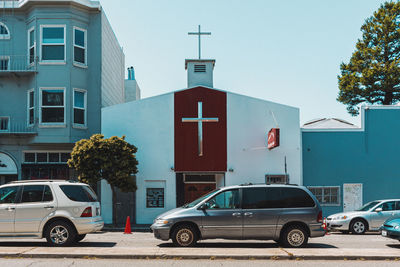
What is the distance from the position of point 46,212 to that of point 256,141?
1341 centimetres

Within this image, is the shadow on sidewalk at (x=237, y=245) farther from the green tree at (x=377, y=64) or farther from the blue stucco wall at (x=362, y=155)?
the green tree at (x=377, y=64)

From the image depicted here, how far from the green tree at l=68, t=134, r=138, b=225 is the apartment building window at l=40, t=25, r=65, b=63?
5.19 meters

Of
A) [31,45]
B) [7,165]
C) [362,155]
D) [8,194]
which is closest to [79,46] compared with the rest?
[31,45]

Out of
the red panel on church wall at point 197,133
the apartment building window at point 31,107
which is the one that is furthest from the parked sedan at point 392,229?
the apartment building window at point 31,107

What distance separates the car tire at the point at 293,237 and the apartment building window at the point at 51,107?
46.5ft

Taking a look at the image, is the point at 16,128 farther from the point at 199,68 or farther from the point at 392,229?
the point at 392,229

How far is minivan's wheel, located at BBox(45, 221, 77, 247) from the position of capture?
40.9ft

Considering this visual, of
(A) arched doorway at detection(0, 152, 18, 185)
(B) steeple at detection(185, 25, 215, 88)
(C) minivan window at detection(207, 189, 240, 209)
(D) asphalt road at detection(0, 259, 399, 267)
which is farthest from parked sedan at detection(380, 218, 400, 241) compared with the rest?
(A) arched doorway at detection(0, 152, 18, 185)

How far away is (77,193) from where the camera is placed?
42.7ft

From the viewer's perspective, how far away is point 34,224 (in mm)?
12445

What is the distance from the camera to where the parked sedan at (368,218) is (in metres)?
18.3

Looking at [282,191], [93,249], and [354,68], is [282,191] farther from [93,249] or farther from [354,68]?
[354,68]

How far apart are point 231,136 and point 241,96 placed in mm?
2144

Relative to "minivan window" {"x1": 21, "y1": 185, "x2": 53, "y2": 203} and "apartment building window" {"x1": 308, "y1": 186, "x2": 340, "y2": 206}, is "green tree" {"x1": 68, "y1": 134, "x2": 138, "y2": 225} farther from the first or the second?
"apartment building window" {"x1": 308, "y1": 186, "x2": 340, "y2": 206}
